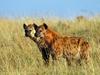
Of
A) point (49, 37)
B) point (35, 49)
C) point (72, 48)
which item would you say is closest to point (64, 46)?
point (72, 48)

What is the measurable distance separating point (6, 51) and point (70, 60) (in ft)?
6.63

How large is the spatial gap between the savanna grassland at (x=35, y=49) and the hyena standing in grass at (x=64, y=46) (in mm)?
228

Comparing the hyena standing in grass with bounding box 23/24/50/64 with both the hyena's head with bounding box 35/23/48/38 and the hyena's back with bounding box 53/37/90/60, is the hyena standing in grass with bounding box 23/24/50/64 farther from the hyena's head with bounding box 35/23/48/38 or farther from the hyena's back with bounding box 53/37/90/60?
the hyena's back with bounding box 53/37/90/60

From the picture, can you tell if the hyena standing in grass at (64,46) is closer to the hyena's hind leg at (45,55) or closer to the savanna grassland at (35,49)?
the hyena's hind leg at (45,55)

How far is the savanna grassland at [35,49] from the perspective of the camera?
7742 mm

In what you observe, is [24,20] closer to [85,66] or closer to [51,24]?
[51,24]

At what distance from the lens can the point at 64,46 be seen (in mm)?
8414

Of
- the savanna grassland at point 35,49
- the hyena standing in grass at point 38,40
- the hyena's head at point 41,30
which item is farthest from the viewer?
the hyena standing in grass at point 38,40

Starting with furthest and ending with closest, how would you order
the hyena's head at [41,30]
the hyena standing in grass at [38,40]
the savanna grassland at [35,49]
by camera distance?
the hyena standing in grass at [38,40] < the hyena's head at [41,30] < the savanna grassland at [35,49]

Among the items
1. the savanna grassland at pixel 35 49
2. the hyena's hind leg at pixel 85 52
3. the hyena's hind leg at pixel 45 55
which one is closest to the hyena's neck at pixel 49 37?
the hyena's hind leg at pixel 45 55

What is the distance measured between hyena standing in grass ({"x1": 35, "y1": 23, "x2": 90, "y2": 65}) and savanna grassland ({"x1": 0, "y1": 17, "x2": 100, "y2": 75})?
228 mm

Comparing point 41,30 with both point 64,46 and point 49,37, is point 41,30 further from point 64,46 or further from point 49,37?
point 64,46

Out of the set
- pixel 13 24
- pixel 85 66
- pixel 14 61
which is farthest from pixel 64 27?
pixel 85 66

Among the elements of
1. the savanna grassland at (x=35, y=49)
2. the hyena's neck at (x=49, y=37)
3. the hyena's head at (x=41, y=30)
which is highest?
the hyena's head at (x=41, y=30)
